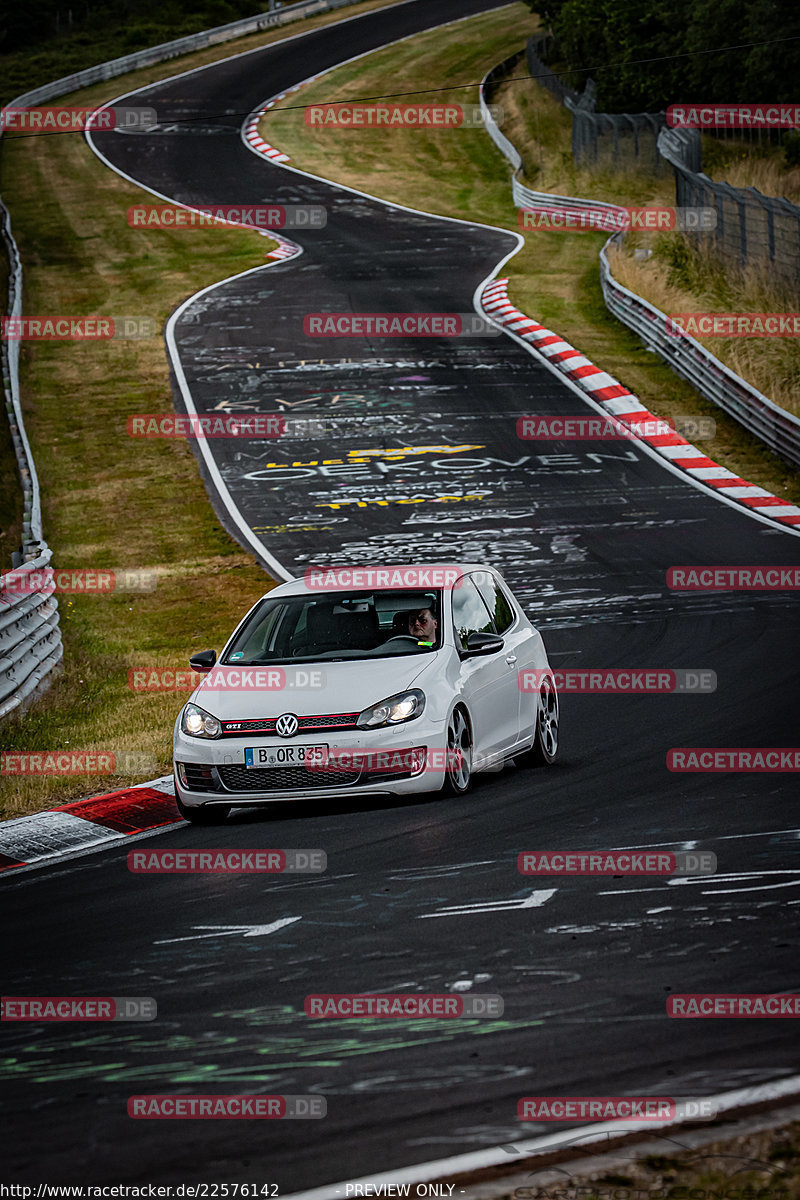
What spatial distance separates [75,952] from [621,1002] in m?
2.55

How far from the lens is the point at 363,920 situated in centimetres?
747

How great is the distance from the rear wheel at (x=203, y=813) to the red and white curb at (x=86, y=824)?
0.81ft

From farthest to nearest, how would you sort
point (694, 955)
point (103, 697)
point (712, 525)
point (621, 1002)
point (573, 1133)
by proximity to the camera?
1. point (712, 525)
2. point (103, 697)
3. point (694, 955)
4. point (621, 1002)
5. point (573, 1133)

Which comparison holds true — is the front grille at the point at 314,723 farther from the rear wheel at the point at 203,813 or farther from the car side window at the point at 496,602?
the car side window at the point at 496,602

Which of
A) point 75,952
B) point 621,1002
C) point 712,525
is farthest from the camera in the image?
point 712,525

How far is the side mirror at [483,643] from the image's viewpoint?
1055 centimetres

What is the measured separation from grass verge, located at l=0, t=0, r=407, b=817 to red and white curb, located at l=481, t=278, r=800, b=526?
7086 millimetres

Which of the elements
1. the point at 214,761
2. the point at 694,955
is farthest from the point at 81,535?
the point at 694,955

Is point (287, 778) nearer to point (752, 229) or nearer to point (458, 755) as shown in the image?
point (458, 755)

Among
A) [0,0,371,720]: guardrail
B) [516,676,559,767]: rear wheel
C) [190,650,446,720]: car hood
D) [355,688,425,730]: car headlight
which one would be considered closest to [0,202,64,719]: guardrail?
[0,0,371,720]: guardrail

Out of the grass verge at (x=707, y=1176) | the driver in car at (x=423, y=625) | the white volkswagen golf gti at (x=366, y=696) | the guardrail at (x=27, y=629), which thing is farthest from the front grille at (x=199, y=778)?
the grass verge at (x=707, y=1176)

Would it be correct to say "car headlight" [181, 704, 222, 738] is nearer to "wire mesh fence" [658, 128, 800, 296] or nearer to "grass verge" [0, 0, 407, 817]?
"grass verge" [0, 0, 407, 817]

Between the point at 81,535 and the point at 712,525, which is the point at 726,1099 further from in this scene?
the point at 81,535

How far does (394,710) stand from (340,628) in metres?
1.21
